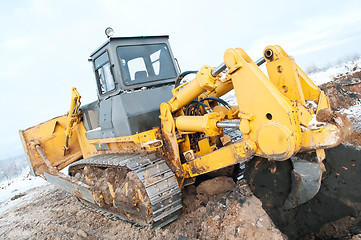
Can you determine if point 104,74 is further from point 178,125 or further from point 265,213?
point 265,213

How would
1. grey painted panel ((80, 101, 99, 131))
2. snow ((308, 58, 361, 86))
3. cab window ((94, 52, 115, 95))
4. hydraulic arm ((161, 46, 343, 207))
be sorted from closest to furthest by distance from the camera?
1. hydraulic arm ((161, 46, 343, 207))
2. cab window ((94, 52, 115, 95))
3. grey painted panel ((80, 101, 99, 131))
4. snow ((308, 58, 361, 86))

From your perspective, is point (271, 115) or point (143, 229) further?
point (143, 229)

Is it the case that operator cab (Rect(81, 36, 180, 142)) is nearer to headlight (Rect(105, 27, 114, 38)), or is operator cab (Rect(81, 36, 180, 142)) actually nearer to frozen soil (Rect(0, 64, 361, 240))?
headlight (Rect(105, 27, 114, 38))

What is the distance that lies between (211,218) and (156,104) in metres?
1.80

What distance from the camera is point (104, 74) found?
423 centimetres

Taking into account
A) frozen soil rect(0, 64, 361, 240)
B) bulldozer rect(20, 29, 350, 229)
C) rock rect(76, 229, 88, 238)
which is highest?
bulldozer rect(20, 29, 350, 229)

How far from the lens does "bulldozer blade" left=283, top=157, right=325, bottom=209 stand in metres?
2.42

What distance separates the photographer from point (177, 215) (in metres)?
3.28

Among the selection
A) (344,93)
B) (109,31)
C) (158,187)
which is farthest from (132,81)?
(344,93)

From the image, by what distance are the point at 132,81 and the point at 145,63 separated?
0.47m

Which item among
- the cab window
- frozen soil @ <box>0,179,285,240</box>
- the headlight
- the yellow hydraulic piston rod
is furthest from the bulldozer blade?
the headlight

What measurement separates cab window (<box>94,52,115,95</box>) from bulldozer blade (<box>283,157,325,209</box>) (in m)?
2.86

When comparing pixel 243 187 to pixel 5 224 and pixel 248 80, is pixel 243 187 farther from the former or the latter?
pixel 5 224

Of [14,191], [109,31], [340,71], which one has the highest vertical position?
[109,31]
